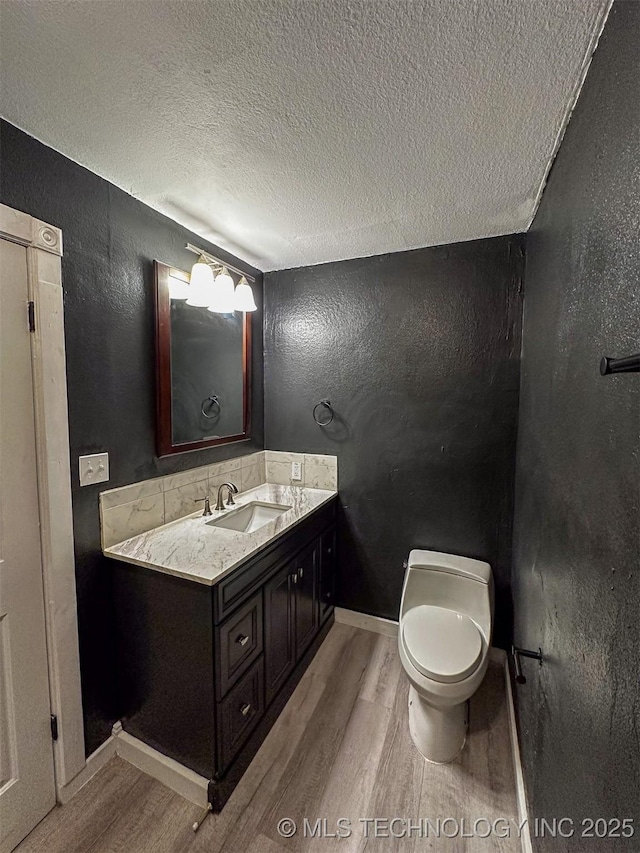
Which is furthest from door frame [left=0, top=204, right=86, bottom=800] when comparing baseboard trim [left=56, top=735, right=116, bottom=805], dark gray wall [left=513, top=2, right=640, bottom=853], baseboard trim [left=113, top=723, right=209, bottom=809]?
dark gray wall [left=513, top=2, right=640, bottom=853]

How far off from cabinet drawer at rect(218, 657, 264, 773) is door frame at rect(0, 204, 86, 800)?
0.56 metres

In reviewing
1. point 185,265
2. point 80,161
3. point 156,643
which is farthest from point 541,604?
point 80,161

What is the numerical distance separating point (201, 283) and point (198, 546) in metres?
1.21

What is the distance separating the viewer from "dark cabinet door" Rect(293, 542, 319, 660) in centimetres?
176

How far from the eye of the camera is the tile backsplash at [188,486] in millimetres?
1420

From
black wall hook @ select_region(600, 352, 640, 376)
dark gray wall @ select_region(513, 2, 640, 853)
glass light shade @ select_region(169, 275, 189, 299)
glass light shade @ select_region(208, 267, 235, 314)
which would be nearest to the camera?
black wall hook @ select_region(600, 352, 640, 376)

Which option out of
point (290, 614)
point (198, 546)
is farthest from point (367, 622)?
point (198, 546)

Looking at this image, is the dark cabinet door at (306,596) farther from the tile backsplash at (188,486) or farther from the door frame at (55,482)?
the door frame at (55,482)

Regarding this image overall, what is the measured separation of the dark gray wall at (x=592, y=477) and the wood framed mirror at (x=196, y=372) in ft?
5.19

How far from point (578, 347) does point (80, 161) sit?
1759mm

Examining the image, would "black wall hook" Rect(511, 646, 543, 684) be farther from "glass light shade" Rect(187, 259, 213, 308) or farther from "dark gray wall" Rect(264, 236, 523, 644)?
"glass light shade" Rect(187, 259, 213, 308)

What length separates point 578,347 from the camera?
2.81 feet

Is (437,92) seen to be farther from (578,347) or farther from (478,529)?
(478,529)

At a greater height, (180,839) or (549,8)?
(549,8)
